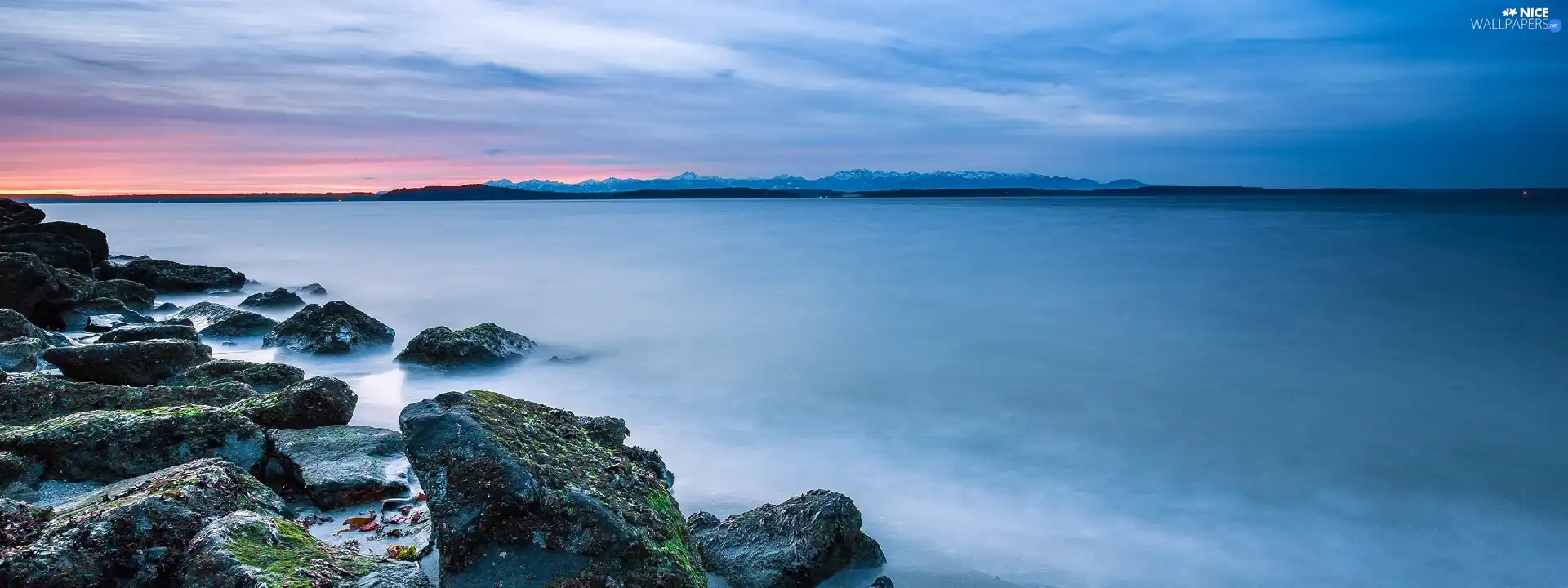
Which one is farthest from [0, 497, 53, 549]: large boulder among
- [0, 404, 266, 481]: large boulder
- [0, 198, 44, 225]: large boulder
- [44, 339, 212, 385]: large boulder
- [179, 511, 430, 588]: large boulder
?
[0, 198, 44, 225]: large boulder

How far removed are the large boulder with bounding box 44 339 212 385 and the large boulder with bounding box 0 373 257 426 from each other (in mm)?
1333

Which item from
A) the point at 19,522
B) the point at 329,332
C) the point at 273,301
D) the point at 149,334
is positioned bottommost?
the point at 273,301

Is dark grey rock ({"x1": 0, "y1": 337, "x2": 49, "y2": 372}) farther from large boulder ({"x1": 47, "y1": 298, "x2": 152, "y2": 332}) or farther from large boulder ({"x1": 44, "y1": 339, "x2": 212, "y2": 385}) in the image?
large boulder ({"x1": 47, "y1": 298, "x2": 152, "y2": 332})

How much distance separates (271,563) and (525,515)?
0.98 meters

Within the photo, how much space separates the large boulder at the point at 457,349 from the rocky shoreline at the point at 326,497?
8.40 ft

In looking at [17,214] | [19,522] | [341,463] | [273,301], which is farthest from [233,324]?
[17,214]

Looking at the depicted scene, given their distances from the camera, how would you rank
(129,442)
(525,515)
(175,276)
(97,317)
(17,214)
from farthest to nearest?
(17,214) → (175,276) → (97,317) → (129,442) → (525,515)

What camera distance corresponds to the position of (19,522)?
362 centimetres

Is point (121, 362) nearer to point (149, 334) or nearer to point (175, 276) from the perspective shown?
point (149, 334)

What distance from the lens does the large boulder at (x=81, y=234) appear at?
19734 mm

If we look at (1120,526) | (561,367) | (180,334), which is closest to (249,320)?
(180,334)

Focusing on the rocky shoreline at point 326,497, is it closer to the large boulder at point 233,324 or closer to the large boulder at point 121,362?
the large boulder at point 121,362

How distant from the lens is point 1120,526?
6.71m

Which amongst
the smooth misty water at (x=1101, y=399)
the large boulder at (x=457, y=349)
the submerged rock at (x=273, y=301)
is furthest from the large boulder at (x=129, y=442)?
the submerged rock at (x=273, y=301)
